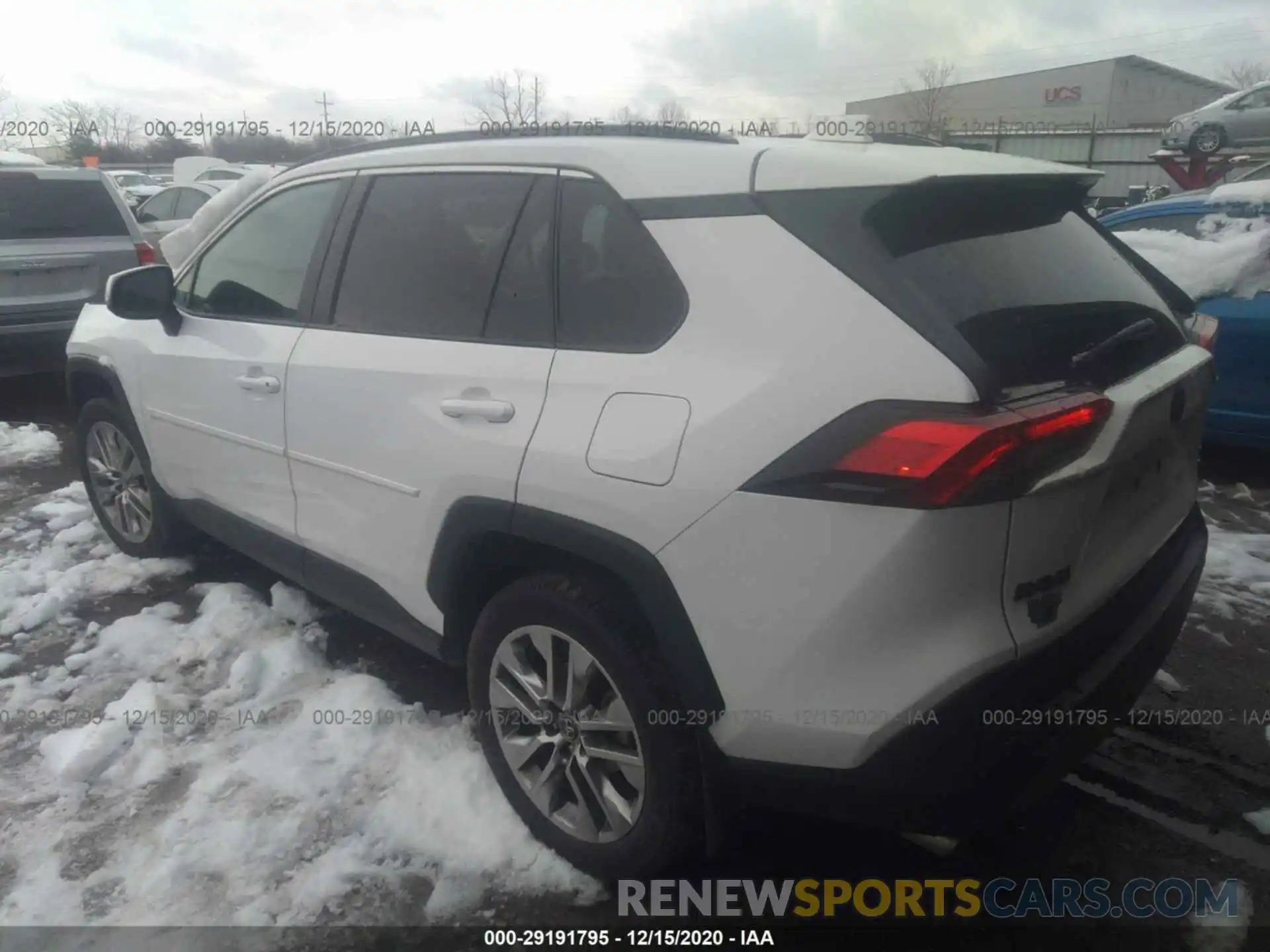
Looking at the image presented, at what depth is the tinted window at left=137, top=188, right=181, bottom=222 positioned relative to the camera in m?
14.1

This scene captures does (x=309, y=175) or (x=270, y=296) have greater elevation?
(x=309, y=175)

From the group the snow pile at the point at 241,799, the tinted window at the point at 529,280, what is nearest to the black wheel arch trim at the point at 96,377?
the snow pile at the point at 241,799

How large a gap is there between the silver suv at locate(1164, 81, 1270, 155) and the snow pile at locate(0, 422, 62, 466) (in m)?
23.7

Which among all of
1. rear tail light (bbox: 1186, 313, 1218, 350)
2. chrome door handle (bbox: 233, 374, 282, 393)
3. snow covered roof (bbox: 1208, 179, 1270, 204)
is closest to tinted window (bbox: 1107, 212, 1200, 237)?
snow covered roof (bbox: 1208, 179, 1270, 204)

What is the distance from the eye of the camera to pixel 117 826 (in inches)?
107

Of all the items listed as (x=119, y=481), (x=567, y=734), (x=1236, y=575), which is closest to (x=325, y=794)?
(x=567, y=734)

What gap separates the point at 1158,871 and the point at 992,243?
1.72 metres

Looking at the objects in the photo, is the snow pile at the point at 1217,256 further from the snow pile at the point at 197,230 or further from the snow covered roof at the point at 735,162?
the snow pile at the point at 197,230

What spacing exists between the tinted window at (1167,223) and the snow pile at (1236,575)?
6.52 ft

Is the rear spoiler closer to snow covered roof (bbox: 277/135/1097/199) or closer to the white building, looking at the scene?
snow covered roof (bbox: 277/135/1097/199)

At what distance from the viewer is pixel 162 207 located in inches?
561

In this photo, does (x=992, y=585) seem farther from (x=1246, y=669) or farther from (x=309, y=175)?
(x=309, y=175)

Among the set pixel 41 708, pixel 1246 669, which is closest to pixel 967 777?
pixel 1246 669

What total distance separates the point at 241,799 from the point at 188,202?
44.4 ft
